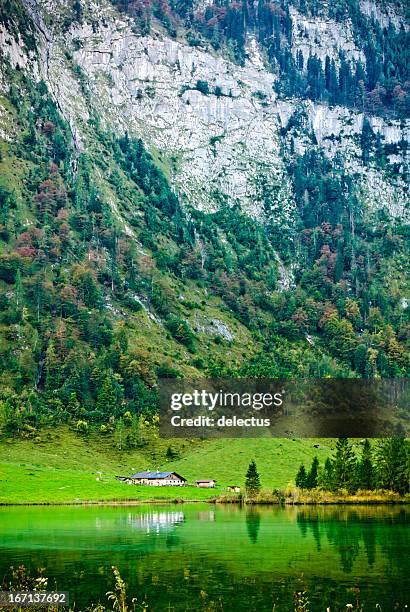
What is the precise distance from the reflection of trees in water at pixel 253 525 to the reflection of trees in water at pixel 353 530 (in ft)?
14.7

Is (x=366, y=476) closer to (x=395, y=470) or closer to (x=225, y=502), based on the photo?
(x=395, y=470)

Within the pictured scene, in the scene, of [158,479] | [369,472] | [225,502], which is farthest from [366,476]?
[158,479]

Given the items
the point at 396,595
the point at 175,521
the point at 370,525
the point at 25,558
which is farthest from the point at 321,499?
the point at 396,595

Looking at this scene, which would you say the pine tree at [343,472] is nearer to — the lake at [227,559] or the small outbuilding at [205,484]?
the lake at [227,559]

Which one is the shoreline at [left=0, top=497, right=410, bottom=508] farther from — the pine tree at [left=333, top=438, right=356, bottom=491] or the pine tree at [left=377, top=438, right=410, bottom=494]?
the pine tree at [left=333, top=438, right=356, bottom=491]

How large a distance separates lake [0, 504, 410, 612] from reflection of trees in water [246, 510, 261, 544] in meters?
0.18

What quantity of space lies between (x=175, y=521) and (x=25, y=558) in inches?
1733

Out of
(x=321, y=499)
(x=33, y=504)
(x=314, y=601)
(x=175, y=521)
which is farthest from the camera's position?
(x=33, y=504)

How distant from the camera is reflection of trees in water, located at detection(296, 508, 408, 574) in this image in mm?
63406

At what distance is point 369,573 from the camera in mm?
54031

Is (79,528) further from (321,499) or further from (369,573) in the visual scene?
(321,499)

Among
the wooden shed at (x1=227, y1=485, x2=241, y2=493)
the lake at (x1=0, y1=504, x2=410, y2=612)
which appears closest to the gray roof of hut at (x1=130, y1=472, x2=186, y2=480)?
the wooden shed at (x1=227, y1=485, x2=241, y2=493)

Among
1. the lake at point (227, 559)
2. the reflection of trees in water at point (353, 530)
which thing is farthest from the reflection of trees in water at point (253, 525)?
the reflection of trees in water at point (353, 530)

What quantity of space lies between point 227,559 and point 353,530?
2566cm
